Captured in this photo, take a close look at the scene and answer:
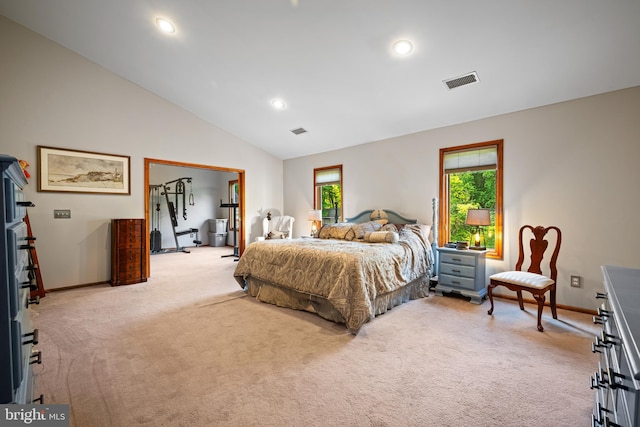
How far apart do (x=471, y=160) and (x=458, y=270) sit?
1.71 meters

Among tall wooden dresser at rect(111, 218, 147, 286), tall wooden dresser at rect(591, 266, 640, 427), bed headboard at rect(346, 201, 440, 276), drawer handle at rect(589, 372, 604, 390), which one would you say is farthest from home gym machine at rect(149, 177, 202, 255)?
tall wooden dresser at rect(591, 266, 640, 427)

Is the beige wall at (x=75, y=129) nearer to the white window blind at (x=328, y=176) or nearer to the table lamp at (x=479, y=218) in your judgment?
the white window blind at (x=328, y=176)

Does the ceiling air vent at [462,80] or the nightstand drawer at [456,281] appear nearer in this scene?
the ceiling air vent at [462,80]

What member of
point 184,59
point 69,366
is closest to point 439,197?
point 184,59

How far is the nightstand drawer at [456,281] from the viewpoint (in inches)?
148

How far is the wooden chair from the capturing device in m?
2.92

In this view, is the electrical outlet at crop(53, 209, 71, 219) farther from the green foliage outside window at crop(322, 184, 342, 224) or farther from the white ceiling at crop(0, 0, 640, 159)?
the green foliage outside window at crop(322, 184, 342, 224)

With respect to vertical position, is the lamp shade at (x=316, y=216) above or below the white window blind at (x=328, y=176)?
below

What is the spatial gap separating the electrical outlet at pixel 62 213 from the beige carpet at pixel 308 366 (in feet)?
4.58

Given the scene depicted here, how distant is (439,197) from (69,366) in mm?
4819

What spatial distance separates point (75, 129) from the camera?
4.38m

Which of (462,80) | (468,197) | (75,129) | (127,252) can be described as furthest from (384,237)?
(75,129)

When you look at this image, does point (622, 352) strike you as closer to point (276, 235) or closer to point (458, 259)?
point (458, 259)

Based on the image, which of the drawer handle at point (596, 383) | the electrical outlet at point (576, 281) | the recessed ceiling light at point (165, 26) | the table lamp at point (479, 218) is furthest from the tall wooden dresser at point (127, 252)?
the electrical outlet at point (576, 281)
